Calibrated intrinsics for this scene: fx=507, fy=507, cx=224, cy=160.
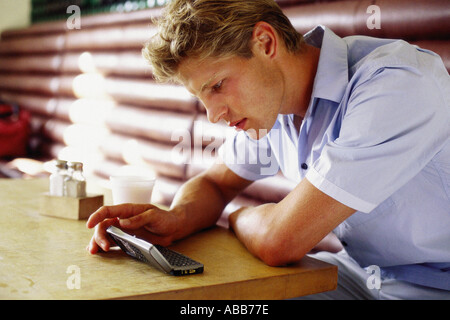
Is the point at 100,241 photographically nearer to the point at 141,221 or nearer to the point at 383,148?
the point at 141,221

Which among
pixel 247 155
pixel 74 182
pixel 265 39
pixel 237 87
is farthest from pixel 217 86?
pixel 74 182

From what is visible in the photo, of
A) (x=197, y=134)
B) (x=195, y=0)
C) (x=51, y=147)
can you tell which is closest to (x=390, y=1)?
(x=195, y=0)

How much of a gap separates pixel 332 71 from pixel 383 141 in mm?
303

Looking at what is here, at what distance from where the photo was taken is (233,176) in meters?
1.68

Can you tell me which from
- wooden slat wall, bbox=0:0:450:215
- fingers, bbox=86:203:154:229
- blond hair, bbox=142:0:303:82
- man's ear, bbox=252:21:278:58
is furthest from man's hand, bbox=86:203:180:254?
wooden slat wall, bbox=0:0:450:215

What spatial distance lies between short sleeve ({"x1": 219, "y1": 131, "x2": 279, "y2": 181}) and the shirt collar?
0.36 m

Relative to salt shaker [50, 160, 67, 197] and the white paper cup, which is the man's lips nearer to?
the white paper cup

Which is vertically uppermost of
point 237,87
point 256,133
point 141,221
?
point 237,87

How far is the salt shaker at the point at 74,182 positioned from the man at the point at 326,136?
0.28 meters

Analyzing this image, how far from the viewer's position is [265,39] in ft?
4.42

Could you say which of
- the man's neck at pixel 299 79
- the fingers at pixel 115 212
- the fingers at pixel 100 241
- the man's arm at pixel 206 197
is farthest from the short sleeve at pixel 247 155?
the fingers at pixel 100 241

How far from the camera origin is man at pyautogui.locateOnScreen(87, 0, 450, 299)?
1093 mm
